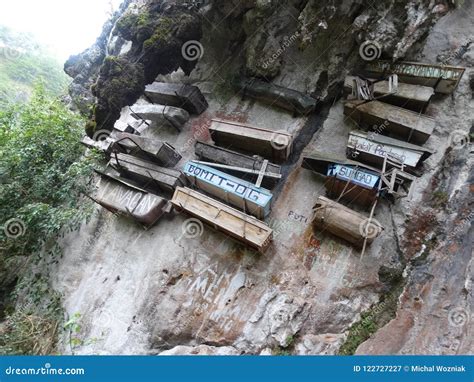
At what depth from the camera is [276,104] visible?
343 inches

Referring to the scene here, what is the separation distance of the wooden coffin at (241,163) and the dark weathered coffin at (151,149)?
78cm

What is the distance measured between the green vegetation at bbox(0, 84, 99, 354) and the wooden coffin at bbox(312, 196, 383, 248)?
224 inches

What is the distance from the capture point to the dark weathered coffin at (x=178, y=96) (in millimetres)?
9000

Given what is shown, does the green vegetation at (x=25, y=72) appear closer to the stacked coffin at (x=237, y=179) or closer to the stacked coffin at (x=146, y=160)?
the stacked coffin at (x=146, y=160)

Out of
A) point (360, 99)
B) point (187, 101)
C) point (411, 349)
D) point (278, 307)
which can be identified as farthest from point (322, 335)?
point (187, 101)

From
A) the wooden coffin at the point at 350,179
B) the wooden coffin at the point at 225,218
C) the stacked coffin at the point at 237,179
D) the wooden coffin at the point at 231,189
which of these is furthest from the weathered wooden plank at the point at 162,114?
the wooden coffin at the point at 350,179

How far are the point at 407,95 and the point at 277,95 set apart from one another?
9.26ft

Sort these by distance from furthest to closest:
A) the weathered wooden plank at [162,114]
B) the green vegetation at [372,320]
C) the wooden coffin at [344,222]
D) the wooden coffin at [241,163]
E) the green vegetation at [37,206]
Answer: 1. the weathered wooden plank at [162,114]
2. the green vegetation at [37,206]
3. the wooden coffin at [241,163]
4. the wooden coffin at [344,222]
5. the green vegetation at [372,320]

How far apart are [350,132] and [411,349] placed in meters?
4.25

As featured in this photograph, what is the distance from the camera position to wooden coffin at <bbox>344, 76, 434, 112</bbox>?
292 inches

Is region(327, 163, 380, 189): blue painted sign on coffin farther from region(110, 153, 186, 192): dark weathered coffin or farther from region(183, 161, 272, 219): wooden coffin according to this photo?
region(110, 153, 186, 192): dark weathered coffin

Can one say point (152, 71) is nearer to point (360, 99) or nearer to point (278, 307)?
point (360, 99)

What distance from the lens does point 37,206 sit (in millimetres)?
8727

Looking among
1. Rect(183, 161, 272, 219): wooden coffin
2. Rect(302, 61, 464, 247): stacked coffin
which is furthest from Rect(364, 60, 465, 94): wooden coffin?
Rect(183, 161, 272, 219): wooden coffin
